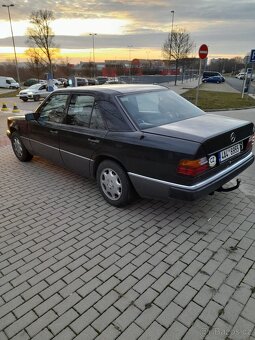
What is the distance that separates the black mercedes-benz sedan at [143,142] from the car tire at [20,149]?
1.26m

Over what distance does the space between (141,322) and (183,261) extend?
0.90 m

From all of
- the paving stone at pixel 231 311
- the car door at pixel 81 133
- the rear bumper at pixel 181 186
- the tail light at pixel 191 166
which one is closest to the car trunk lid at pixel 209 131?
the tail light at pixel 191 166

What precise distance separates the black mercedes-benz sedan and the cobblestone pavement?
16.1 inches

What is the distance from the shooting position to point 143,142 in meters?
3.45

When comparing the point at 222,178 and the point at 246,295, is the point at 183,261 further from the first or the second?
the point at 222,178

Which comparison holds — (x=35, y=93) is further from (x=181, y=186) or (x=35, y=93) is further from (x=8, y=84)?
(x=8, y=84)

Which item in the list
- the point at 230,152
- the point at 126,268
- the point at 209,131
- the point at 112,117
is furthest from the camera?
the point at 112,117

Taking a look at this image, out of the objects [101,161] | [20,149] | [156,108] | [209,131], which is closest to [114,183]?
[101,161]

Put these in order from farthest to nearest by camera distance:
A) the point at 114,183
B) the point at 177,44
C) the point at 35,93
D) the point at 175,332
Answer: the point at 177,44 → the point at 35,93 → the point at 114,183 → the point at 175,332

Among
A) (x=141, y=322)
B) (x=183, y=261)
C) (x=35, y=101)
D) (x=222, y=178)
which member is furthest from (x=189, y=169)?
(x=35, y=101)

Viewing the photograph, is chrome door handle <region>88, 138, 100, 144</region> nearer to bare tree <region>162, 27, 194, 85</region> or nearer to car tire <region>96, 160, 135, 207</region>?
car tire <region>96, 160, 135, 207</region>

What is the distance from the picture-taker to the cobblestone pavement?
233 cm

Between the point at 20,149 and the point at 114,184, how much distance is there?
3226 millimetres

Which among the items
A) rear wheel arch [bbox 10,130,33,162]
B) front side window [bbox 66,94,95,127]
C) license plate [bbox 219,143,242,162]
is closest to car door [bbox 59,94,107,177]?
front side window [bbox 66,94,95,127]
